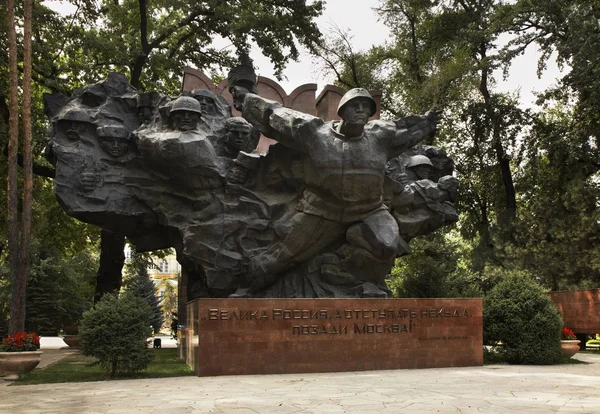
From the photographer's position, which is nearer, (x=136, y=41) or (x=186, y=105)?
(x=186, y=105)

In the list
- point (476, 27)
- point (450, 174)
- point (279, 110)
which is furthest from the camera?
point (476, 27)

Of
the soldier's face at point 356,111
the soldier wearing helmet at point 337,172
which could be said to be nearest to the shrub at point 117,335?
the soldier wearing helmet at point 337,172

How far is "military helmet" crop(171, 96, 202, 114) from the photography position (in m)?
13.5

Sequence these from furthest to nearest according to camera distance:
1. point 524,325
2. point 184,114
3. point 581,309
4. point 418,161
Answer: point 581,309
point 418,161
point 524,325
point 184,114

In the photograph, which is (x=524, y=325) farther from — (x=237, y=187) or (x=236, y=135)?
(x=236, y=135)

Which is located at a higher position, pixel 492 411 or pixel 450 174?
pixel 450 174

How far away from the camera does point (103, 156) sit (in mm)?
14203

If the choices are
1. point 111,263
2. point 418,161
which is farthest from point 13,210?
point 418,161

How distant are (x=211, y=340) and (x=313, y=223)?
3223mm

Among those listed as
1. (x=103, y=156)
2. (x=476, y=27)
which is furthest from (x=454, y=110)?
(x=103, y=156)

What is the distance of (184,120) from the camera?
44.6 feet

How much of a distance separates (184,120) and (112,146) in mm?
1862

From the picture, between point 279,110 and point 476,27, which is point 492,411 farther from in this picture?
point 476,27

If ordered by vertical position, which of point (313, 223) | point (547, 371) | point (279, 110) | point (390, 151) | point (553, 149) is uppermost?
point (553, 149)
